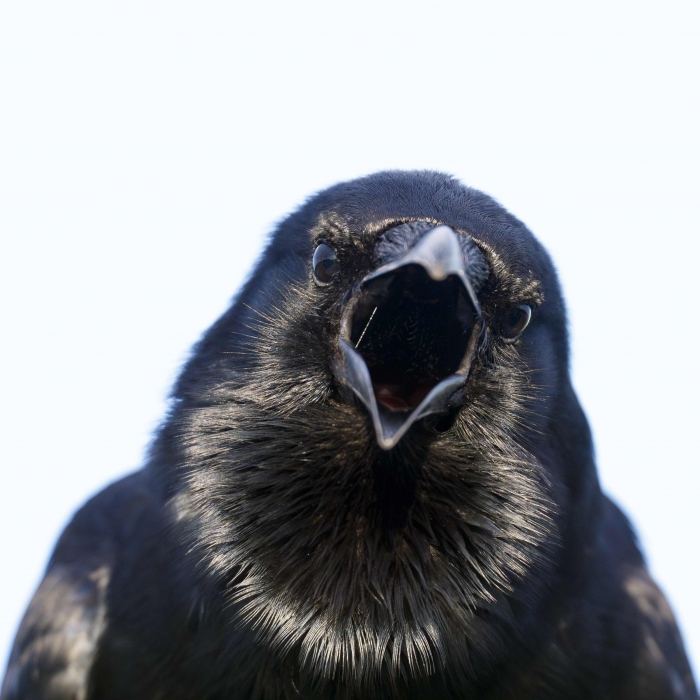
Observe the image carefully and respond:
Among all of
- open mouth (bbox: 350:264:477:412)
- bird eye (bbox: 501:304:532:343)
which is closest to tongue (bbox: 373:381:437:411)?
open mouth (bbox: 350:264:477:412)

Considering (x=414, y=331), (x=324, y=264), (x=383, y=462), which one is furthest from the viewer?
(x=324, y=264)

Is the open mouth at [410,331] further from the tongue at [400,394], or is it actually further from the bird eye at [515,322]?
the bird eye at [515,322]

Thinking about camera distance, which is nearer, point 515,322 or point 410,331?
point 410,331

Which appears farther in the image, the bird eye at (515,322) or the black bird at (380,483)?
the bird eye at (515,322)

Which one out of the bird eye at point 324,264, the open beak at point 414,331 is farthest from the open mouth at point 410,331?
the bird eye at point 324,264

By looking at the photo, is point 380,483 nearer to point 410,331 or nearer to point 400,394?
point 400,394

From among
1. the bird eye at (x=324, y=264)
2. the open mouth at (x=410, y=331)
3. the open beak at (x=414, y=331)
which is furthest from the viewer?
the bird eye at (x=324, y=264)

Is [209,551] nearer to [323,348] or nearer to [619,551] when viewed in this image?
[323,348]

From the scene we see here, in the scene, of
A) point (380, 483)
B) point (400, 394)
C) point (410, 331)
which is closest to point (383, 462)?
point (380, 483)
